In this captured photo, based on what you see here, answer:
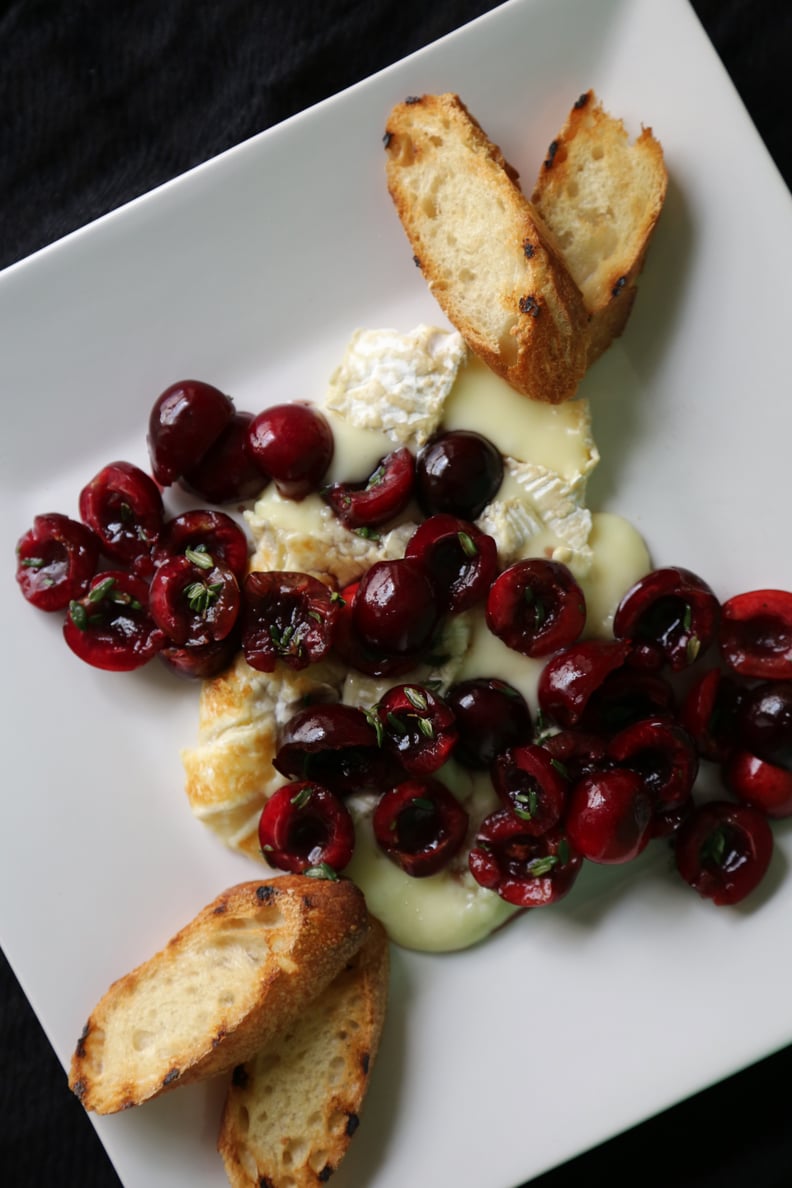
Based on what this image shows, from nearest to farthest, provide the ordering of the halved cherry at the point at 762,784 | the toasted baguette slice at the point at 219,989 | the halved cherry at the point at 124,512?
the toasted baguette slice at the point at 219,989 < the halved cherry at the point at 762,784 < the halved cherry at the point at 124,512

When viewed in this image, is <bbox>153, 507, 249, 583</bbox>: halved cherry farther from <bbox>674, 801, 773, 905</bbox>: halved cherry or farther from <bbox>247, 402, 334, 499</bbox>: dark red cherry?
<bbox>674, 801, 773, 905</bbox>: halved cherry

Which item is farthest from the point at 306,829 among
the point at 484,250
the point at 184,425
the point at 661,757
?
the point at 484,250

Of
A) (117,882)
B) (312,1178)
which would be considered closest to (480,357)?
(117,882)

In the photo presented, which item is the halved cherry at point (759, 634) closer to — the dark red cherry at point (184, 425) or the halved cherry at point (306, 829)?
the halved cherry at point (306, 829)

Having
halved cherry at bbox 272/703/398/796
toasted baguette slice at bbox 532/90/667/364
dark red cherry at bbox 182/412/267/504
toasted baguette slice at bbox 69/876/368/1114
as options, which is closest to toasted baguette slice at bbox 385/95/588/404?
toasted baguette slice at bbox 532/90/667/364

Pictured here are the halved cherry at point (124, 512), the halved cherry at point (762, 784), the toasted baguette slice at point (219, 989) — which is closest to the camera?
the toasted baguette slice at point (219, 989)

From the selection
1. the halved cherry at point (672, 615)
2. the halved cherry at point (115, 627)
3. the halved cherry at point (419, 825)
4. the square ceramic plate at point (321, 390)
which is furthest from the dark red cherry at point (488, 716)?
the halved cherry at point (115, 627)

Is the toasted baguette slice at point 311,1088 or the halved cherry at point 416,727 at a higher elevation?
the halved cherry at point 416,727

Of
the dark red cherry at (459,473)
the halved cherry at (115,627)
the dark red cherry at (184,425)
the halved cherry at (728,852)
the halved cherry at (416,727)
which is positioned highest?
the dark red cherry at (184,425)
